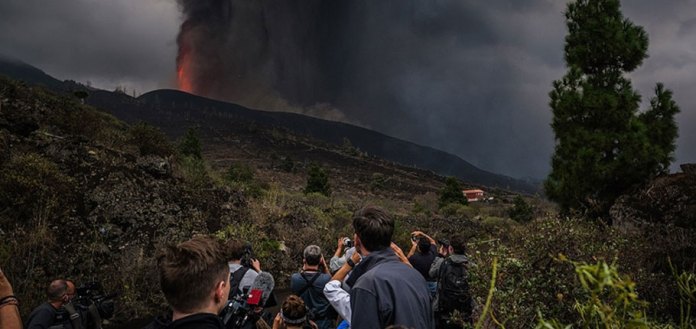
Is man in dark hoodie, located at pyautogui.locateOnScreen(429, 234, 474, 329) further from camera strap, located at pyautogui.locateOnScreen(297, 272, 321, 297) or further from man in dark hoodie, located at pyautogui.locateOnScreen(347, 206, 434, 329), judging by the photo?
man in dark hoodie, located at pyautogui.locateOnScreen(347, 206, 434, 329)

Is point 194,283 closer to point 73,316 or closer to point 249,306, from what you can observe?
point 249,306

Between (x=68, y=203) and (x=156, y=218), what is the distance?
256cm

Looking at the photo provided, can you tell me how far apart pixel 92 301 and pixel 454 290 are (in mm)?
4706

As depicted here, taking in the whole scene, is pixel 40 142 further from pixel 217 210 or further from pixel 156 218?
pixel 217 210

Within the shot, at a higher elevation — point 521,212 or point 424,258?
point 424,258

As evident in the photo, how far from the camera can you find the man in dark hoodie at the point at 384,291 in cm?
242

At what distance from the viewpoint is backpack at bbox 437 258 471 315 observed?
18.1ft

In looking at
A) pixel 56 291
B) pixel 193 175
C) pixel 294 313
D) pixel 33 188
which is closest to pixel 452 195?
pixel 193 175

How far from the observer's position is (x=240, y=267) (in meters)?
4.88

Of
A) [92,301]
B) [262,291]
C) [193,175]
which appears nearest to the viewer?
[262,291]

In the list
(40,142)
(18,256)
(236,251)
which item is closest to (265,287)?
(236,251)

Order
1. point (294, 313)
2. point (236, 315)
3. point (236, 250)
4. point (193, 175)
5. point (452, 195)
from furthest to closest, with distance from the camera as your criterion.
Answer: point (452, 195) < point (193, 175) < point (236, 250) < point (294, 313) < point (236, 315)

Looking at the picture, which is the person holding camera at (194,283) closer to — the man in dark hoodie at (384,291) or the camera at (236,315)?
the man in dark hoodie at (384,291)

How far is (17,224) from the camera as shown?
10188 mm
